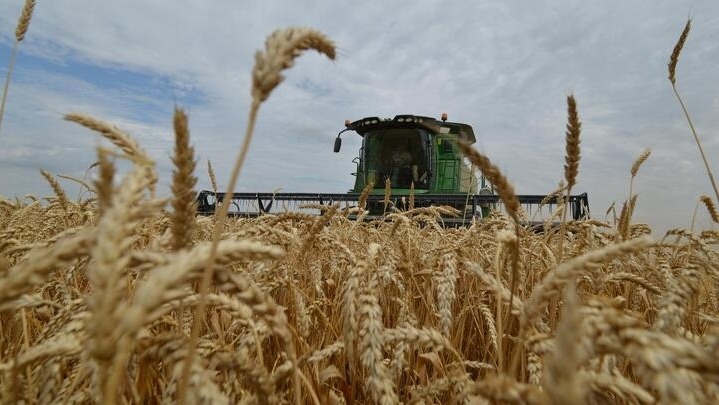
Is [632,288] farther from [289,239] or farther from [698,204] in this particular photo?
[289,239]

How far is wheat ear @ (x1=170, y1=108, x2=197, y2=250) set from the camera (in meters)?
0.64

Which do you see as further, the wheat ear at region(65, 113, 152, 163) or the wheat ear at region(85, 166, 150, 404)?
the wheat ear at region(65, 113, 152, 163)

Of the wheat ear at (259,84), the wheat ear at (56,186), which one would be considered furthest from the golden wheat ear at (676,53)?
the wheat ear at (56,186)

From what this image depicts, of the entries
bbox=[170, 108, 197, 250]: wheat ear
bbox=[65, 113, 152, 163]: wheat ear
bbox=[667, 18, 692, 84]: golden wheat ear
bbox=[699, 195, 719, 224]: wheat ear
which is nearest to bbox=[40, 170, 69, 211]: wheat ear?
bbox=[65, 113, 152, 163]: wheat ear

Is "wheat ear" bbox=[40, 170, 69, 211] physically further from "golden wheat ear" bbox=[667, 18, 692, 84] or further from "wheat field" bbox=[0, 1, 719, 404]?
"golden wheat ear" bbox=[667, 18, 692, 84]

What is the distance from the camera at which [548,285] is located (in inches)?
27.0

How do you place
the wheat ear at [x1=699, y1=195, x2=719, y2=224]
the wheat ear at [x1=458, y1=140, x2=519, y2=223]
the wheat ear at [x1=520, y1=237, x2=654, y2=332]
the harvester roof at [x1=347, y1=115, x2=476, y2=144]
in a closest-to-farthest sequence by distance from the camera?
1. the wheat ear at [x1=520, y1=237, x2=654, y2=332]
2. the wheat ear at [x1=458, y1=140, x2=519, y2=223]
3. the wheat ear at [x1=699, y1=195, x2=719, y2=224]
4. the harvester roof at [x1=347, y1=115, x2=476, y2=144]

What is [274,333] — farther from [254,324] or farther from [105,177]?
[105,177]

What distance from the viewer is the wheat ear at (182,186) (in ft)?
2.11

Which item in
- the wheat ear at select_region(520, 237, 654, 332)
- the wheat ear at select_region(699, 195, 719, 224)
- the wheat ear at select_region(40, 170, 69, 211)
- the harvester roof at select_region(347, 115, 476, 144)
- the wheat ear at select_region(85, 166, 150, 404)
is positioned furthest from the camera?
the harvester roof at select_region(347, 115, 476, 144)

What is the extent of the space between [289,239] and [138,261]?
142 cm

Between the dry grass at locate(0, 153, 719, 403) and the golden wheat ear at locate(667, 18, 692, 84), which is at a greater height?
the golden wheat ear at locate(667, 18, 692, 84)

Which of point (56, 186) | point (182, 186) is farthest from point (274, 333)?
point (56, 186)

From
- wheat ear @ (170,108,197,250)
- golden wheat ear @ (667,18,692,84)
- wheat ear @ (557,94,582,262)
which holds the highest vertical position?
golden wheat ear @ (667,18,692,84)
